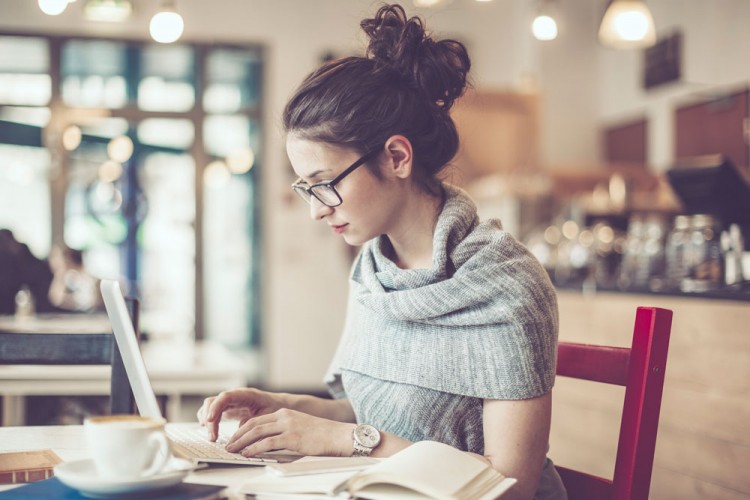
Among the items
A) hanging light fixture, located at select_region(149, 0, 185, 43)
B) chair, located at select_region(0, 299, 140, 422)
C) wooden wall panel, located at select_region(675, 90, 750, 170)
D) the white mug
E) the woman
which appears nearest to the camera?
the white mug

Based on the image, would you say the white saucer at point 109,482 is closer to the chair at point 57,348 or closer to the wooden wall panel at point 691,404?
the chair at point 57,348

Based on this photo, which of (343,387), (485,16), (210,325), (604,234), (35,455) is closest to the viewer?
(35,455)

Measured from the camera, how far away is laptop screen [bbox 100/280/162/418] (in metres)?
0.94

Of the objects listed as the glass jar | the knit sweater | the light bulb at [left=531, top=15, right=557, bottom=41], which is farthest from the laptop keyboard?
the light bulb at [left=531, top=15, right=557, bottom=41]

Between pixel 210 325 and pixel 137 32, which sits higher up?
pixel 137 32

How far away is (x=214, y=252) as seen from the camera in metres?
6.87

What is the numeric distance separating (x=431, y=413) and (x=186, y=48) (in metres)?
6.01

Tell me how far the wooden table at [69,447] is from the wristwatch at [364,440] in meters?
0.16

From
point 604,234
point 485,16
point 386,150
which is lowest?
point 604,234

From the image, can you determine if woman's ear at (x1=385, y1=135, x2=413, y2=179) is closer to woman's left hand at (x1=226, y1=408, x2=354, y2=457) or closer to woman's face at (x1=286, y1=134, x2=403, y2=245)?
woman's face at (x1=286, y1=134, x2=403, y2=245)

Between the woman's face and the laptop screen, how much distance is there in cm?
46

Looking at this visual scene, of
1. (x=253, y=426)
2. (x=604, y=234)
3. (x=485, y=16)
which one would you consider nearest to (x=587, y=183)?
(x=485, y=16)

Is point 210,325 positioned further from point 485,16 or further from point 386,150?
point 386,150

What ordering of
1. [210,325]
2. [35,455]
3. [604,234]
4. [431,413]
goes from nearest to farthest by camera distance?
[35,455] → [431,413] → [604,234] → [210,325]
